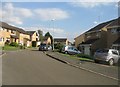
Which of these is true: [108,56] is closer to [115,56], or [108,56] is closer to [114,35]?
[115,56]

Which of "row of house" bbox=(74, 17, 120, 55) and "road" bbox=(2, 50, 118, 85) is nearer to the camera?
"road" bbox=(2, 50, 118, 85)

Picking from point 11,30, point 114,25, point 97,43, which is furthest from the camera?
point 11,30

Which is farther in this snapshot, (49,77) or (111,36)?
(111,36)

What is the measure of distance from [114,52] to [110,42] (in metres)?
26.4

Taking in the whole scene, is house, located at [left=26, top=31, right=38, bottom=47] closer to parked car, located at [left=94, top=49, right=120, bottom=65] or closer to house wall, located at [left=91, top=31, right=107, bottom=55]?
house wall, located at [left=91, top=31, right=107, bottom=55]

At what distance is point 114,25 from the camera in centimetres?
5278

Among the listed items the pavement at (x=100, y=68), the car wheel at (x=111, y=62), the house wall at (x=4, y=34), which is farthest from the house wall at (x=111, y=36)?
the house wall at (x=4, y=34)

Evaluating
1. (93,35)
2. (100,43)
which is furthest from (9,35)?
(100,43)

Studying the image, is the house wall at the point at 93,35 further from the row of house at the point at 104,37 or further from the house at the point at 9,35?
the house at the point at 9,35

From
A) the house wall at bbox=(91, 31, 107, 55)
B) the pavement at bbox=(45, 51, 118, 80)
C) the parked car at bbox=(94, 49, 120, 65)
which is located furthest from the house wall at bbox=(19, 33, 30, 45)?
the pavement at bbox=(45, 51, 118, 80)

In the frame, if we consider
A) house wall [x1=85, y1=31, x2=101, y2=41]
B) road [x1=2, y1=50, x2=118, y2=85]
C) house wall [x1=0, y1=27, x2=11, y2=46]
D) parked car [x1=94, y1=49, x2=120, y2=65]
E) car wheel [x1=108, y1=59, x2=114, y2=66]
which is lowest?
road [x1=2, y1=50, x2=118, y2=85]

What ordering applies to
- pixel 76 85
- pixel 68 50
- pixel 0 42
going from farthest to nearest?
pixel 0 42
pixel 68 50
pixel 76 85

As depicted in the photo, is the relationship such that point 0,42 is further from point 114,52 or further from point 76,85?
point 76,85

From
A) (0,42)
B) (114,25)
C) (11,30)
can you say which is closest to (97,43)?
(114,25)
